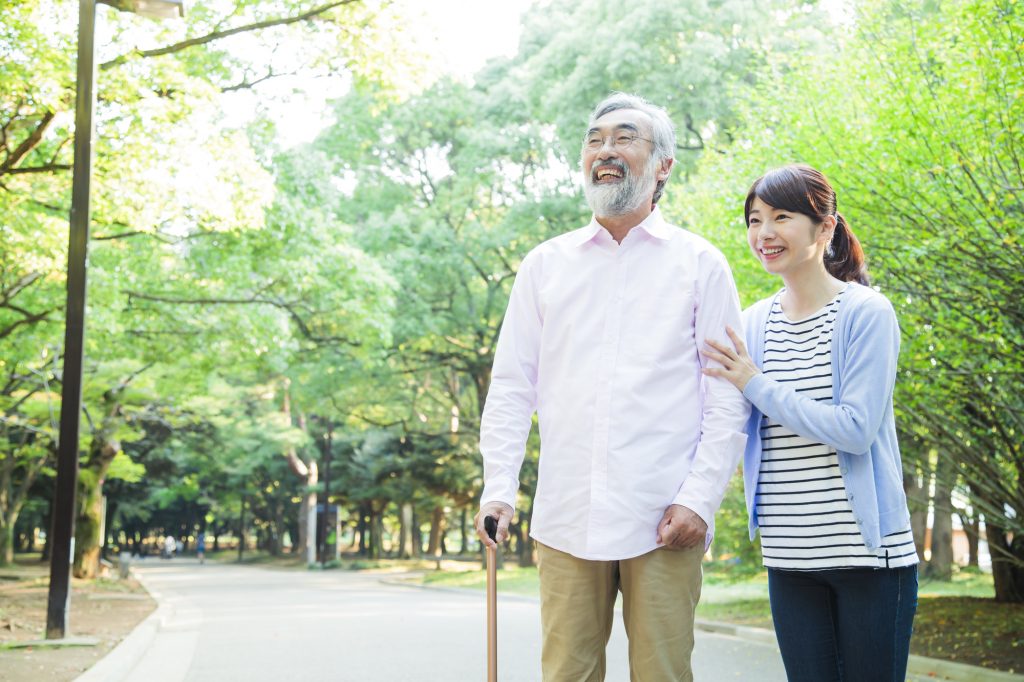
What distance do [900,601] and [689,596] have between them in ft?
1.81

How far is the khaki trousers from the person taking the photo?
9.97 feet

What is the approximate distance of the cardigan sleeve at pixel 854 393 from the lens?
2.88 metres

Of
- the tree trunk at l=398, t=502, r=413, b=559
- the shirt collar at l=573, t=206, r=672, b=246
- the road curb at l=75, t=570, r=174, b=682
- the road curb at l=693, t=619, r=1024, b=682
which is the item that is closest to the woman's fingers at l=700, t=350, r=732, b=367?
the shirt collar at l=573, t=206, r=672, b=246

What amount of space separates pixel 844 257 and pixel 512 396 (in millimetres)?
1077

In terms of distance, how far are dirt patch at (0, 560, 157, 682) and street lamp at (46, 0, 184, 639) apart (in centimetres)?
63

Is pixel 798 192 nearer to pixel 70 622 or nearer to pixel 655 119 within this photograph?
pixel 655 119

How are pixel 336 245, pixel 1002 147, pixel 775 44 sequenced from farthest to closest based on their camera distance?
1. pixel 775 44
2. pixel 336 245
3. pixel 1002 147

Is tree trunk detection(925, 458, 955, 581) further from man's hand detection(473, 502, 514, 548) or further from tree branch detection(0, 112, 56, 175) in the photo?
man's hand detection(473, 502, 514, 548)

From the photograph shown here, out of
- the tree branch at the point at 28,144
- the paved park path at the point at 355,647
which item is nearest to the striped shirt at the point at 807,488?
the paved park path at the point at 355,647

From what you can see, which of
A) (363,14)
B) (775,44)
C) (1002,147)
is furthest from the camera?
(775,44)

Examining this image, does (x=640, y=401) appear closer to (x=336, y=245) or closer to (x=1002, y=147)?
(x=1002, y=147)

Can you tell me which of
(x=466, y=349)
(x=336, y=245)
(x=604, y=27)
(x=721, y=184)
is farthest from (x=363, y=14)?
(x=466, y=349)

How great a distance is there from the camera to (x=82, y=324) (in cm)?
1048

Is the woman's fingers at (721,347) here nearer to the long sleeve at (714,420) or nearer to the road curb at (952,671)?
the long sleeve at (714,420)
